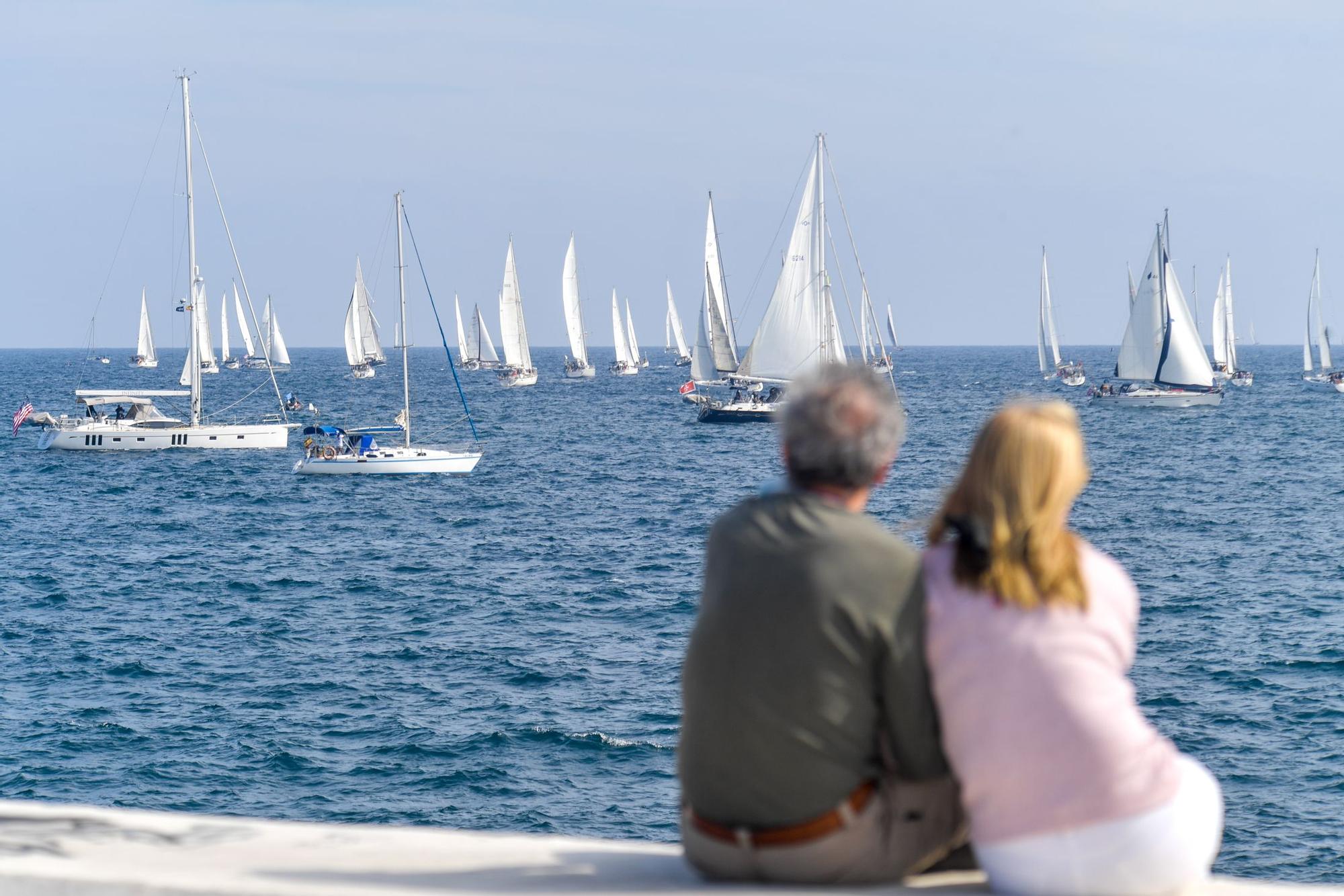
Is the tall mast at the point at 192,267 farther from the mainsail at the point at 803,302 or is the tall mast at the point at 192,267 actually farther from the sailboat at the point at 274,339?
the sailboat at the point at 274,339

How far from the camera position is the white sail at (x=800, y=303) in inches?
2242

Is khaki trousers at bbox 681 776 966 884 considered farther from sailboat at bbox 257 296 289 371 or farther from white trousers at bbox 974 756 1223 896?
sailboat at bbox 257 296 289 371

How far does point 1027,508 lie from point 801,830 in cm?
80

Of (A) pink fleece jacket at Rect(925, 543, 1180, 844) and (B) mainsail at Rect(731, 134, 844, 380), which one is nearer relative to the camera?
(A) pink fleece jacket at Rect(925, 543, 1180, 844)

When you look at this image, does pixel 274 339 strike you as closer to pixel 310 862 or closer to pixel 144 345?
pixel 144 345

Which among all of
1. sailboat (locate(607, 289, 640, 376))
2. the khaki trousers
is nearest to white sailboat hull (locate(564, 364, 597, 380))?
sailboat (locate(607, 289, 640, 376))

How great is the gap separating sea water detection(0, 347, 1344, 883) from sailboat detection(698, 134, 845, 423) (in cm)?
599

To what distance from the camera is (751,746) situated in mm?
2963

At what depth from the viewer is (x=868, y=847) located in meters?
2.98

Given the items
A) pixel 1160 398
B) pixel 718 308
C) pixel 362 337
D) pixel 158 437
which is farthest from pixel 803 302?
pixel 362 337

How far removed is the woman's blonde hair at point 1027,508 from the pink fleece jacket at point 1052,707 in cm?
4

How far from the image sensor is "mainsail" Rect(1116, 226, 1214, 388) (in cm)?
6969

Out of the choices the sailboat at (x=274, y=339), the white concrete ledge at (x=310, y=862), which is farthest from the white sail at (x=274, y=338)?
the white concrete ledge at (x=310, y=862)

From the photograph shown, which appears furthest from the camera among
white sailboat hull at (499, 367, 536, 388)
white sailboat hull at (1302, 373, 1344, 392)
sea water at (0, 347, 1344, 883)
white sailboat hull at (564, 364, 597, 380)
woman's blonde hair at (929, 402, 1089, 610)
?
white sailboat hull at (564, 364, 597, 380)
